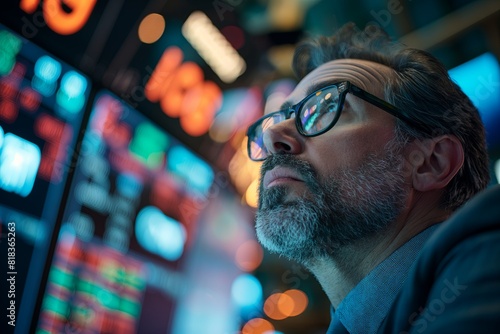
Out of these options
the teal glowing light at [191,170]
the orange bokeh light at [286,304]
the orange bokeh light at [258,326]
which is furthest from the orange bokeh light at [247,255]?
the orange bokeh light at [286,304]

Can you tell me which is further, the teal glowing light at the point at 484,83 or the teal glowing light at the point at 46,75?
the teal glowing light at the point at 484,83

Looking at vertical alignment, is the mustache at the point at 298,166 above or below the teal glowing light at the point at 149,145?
below

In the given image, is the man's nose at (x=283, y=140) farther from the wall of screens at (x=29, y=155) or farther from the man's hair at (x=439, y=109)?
the wall of screens at (x=29, y=155)

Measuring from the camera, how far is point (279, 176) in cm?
114

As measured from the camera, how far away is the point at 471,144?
1.27 m

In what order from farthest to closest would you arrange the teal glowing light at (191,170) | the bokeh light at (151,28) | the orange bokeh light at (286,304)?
the orange bokeh light at (286,304) → the teal glowing light at (191,170) → the bokeh light at (151,28)

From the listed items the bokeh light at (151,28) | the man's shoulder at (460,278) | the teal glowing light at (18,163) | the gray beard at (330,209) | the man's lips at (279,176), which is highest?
the bokeh light at (151,28)

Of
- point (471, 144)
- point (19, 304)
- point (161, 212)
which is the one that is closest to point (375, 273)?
point (471, 144)

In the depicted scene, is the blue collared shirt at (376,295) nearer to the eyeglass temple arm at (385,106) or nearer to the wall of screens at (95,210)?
the eyeglass temple arm at (385,106)

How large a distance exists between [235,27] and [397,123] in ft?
6.72

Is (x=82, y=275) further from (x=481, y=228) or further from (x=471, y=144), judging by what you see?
(x=481, y=228)

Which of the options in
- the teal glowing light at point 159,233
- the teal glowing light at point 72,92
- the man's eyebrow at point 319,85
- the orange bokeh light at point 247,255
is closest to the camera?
the man's eyebrow at point 319,85

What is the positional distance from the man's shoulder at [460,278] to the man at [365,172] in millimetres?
272

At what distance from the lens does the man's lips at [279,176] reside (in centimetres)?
112
